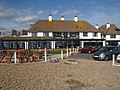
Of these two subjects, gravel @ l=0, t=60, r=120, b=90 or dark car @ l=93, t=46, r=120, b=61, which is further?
dark car @ l=93, t=46, r=120, b=61

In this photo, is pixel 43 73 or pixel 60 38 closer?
pixel 43 73

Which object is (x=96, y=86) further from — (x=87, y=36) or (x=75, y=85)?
(x=87, y=36)

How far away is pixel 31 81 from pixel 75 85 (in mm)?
2368

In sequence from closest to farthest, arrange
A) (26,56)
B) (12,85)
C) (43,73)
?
(12,85)
(43,73)
(26,56)

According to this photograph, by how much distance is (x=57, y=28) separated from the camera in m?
55.5

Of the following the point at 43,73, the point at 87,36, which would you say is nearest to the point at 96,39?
the point at 87,36

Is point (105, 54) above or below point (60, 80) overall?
above

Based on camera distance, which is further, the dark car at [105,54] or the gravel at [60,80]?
the dark car at [105,54]

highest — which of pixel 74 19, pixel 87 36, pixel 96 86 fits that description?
pixel 74 19

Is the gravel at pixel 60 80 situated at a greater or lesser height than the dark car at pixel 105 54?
lesser

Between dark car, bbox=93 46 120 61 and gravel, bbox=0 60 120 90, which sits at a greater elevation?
dark car, bbox=93 46 120 61

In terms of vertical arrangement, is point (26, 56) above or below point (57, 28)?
below

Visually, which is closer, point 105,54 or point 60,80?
point 60,80

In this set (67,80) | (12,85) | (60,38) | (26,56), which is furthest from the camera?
(60,38)
